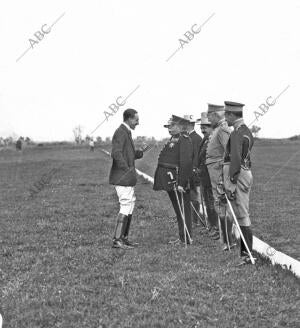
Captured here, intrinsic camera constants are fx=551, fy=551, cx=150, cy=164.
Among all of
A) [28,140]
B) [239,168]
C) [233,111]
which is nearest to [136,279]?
[239,168]

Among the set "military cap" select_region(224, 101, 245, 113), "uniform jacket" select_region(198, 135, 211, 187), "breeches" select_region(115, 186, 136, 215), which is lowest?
"breeches" select_region(115, 186, 136, 215)

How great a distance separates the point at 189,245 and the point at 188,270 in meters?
2.26

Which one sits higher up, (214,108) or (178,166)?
(214,108)

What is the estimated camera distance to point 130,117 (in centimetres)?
1062

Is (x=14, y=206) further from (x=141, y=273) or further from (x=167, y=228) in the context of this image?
(x=141, y=273)

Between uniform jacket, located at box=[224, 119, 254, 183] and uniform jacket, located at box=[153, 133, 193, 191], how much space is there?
1.92 m

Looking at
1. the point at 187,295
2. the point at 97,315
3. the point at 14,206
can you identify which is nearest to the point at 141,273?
the point at 187,295

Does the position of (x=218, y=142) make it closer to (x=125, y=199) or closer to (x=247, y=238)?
(x=125, y=199)

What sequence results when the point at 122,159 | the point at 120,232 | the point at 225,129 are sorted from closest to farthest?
the point at 122,159 → the point at 120,232 → the point at 225,129

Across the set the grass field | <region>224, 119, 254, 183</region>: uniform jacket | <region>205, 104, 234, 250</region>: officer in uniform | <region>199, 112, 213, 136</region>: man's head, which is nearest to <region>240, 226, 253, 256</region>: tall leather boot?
the grass field

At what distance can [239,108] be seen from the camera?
9180 millimetres

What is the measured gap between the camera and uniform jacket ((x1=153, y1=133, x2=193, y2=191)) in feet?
35.9

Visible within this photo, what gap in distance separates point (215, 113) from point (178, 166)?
130cm

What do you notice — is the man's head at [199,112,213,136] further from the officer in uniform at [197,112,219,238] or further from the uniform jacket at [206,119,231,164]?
the uniform jacket at [206,119,231,164]
